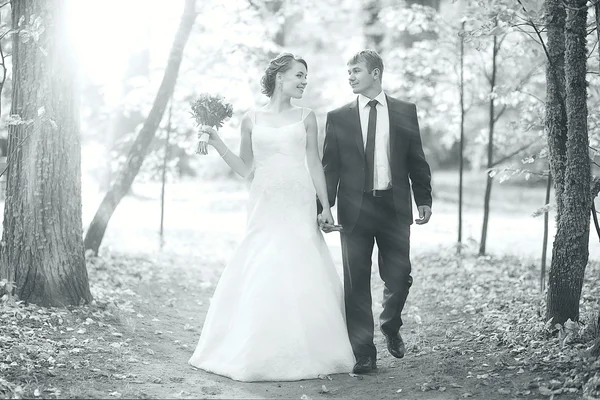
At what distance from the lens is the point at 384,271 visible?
5703 millimetres

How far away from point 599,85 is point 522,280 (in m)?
2.64

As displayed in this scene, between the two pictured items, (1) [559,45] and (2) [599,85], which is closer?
(1) [559,45]

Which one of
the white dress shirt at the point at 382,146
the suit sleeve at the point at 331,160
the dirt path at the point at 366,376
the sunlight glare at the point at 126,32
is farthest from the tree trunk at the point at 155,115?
the white dress shirt at the point at 382,146

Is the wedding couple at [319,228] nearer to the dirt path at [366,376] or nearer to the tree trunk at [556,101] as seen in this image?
the dirt path at [366,376]

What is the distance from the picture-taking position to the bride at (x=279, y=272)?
205 inches

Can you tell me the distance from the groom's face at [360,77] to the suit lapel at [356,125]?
16 cm

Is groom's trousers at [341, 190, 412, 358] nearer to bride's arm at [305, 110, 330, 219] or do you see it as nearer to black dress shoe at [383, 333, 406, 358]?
black dress shoe at [383, 333, 406, 358]

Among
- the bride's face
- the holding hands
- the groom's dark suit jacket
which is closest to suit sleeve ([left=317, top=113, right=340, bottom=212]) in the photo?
the groom's dark suit jacket

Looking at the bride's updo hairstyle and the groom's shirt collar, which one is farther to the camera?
the bride's updo hairstyle

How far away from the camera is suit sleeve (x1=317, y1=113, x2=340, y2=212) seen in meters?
5.62

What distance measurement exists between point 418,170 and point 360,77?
942mm

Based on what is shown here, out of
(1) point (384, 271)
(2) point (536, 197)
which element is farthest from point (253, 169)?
(2) point (536, 197)

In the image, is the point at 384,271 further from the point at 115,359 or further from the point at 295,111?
the point at 115,359

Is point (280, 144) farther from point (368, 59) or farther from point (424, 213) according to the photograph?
point (424, 213)
